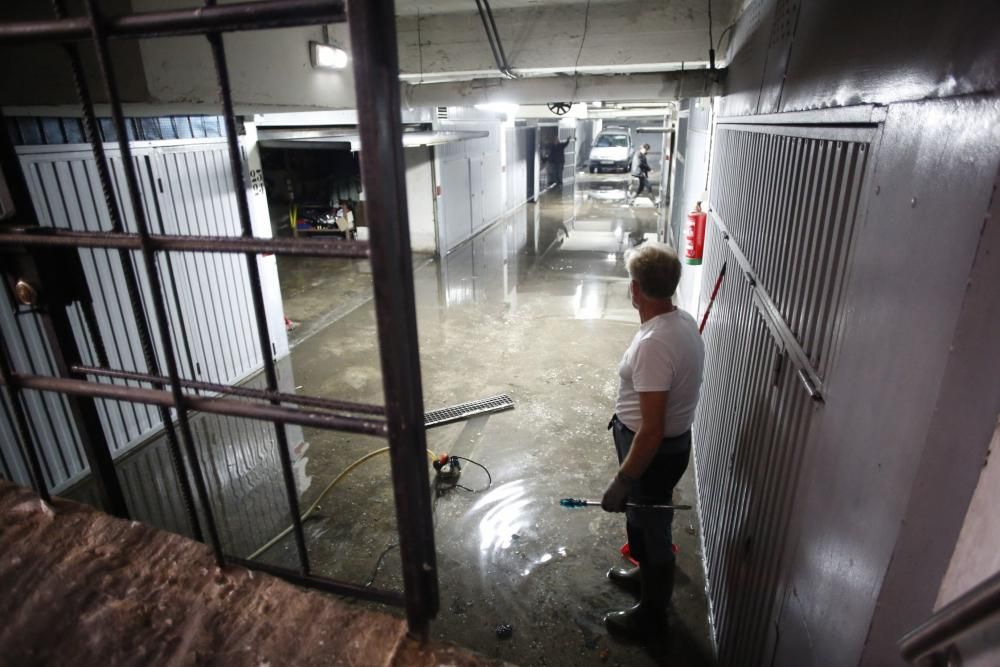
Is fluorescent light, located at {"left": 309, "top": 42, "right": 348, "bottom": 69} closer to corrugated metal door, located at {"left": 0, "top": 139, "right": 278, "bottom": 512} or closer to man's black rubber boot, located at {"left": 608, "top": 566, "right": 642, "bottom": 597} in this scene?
corrugated metal door, located at {"left": 0, "top": 139, "right": 278, "bottom": 512}

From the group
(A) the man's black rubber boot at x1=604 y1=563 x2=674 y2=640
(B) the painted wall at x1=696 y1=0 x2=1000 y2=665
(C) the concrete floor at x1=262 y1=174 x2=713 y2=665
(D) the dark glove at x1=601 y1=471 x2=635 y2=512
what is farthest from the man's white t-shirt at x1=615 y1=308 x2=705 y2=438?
(C) the concrete floor at x1=262 y1=174 x2=713 y2=665

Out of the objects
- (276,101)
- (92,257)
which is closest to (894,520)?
(276,101)

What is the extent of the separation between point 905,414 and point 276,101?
3.00 metres

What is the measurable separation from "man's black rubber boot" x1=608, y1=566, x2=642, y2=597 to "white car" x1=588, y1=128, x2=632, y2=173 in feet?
63.3

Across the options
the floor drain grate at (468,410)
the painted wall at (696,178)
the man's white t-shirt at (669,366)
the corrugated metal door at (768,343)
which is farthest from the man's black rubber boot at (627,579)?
the painted wall at (696,178)

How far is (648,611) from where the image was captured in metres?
2.64

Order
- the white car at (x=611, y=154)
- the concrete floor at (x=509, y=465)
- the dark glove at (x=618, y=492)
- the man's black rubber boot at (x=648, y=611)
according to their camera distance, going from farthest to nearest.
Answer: the white car at (x=611, y=154)
the concrete floor at (x=509, y=465)
the man's black rubber boot at (x=648, y=611)
the dark glove at (x=618, y=492)

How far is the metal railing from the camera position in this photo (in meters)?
0.83

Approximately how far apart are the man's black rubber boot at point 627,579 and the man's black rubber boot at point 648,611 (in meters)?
0.21

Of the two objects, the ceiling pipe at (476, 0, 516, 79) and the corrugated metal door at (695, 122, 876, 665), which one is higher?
the ceiling pipe at (476, 0, 516, 79)

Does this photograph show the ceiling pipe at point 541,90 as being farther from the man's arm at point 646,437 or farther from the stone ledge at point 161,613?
the stone ledge at point 161,613

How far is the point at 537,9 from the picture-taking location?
188 inches

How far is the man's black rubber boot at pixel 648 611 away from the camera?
8.39 ft

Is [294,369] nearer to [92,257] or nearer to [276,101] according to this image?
[92,257]
